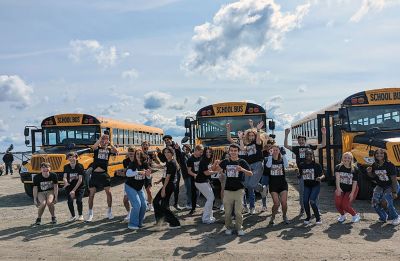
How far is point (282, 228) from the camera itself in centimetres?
790

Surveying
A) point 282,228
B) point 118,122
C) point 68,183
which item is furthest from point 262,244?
point 118,122

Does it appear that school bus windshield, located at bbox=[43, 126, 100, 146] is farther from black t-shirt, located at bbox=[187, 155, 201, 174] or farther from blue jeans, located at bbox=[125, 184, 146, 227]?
blue jeans, located at bbox=[125, 184, 146, 227]

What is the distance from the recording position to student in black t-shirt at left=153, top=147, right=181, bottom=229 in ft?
26.4

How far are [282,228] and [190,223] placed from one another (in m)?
1.85

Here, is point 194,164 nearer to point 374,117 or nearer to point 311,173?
point 311,173

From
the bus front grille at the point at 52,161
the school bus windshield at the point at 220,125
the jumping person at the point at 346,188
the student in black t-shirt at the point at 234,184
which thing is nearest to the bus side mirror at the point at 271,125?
the school bus windshield at the point at 220,125

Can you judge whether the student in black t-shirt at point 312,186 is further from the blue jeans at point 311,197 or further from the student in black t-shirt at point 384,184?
Answer: the student in black t-shirt at point 384,184

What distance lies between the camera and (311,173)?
8.08 metres

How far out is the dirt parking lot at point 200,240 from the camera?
628 centimetres

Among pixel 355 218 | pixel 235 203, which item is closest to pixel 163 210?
pixel 235 203

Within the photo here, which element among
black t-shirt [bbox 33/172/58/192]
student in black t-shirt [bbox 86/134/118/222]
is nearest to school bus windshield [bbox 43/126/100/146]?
student in black t-shirt [bbox 86/134/118/222]

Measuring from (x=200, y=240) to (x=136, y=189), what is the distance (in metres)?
1.85

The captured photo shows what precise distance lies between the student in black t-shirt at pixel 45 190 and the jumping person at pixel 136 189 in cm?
176

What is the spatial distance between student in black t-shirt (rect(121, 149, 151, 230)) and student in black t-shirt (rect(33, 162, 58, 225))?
69.4 inches
